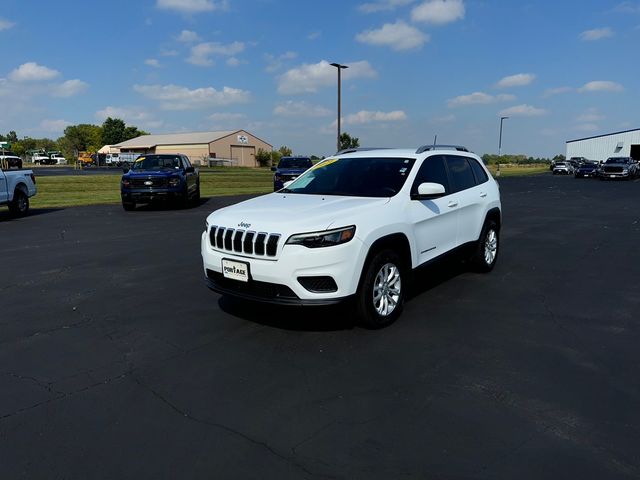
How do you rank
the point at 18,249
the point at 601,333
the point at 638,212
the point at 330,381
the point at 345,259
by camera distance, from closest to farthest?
the point at 330,381, the point at 345,259, the point at 601,333, the point at 18,249, the point at 638,212

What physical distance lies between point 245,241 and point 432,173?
256cm

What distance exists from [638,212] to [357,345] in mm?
15416

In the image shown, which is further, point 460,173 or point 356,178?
point 460,173

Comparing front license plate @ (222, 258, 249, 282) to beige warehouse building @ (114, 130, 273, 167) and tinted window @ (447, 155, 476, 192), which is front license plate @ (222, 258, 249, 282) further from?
beige warehouse building @ (114, 130, 273, 167)

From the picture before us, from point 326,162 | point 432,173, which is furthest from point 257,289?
point 432,173

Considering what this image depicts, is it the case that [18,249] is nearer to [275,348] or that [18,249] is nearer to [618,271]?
[275,348]

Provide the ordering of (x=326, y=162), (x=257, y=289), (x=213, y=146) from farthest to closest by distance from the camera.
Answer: (x=213, y=146), (x=326, y=162), (x=257, y=289)

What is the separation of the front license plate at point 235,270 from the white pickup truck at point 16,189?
12168 millimetres

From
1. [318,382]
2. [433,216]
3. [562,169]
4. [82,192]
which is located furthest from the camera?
[562,169]

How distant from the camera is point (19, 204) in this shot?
14.6m

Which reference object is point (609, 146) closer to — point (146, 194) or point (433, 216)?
point (146, 194)

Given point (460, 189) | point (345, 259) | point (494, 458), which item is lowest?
point (494, 458)

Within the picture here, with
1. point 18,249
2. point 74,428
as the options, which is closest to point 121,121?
point 18,249

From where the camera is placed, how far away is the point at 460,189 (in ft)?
20.7
